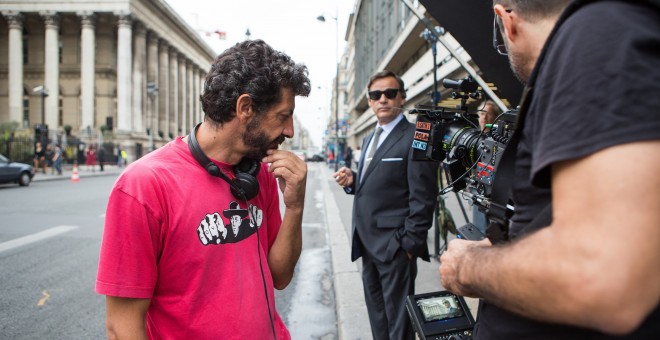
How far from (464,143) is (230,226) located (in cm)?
113

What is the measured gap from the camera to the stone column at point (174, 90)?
198 feet

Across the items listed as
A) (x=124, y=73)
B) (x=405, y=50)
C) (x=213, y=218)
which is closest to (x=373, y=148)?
(x=213, y=218)

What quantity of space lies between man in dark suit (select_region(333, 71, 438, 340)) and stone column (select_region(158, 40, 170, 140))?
56018mm

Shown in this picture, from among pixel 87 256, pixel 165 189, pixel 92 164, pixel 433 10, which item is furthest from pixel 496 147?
pixel 92 164

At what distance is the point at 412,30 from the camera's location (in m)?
20.6

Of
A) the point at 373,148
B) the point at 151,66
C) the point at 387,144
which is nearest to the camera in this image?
the point at 387,144

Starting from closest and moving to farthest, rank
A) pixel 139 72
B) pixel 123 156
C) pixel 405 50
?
pixel 405 50 < pixel 123 156 < pixel 139 72

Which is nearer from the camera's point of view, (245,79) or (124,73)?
(245,79)

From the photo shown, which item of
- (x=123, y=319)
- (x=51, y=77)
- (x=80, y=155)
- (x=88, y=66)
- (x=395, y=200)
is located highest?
(x=88, y=66)

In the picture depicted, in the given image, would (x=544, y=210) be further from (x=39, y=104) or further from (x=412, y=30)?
(x=39, y=104)

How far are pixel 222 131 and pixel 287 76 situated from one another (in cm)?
37

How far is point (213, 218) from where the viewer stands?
1.72m

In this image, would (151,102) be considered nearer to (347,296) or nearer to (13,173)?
(13,173)

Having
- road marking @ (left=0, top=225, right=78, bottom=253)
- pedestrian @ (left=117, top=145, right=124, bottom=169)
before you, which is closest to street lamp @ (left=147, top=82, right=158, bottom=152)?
pedestrian @ (left=117, top=145, right=124, bottom=169)
